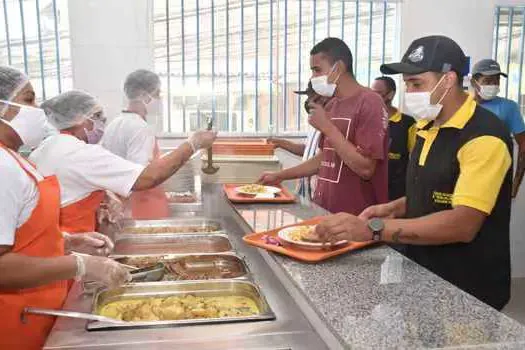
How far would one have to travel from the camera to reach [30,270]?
1207mm

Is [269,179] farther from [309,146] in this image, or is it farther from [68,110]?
[68,110]

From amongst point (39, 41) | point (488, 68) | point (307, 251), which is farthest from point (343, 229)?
point (39, 41)

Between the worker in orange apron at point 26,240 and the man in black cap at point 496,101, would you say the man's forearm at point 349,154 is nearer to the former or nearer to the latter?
the worker in orange apron at point 26,240

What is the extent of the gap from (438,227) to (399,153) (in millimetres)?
2284

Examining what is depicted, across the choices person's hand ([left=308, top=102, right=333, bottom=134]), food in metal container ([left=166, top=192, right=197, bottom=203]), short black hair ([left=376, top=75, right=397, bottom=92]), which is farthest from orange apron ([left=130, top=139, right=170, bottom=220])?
short black hair ([left=376, top=75, right=397, bottom=92])

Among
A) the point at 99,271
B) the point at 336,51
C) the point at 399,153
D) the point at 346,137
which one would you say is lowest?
the point at 399,153

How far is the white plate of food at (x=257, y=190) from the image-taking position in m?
2.31

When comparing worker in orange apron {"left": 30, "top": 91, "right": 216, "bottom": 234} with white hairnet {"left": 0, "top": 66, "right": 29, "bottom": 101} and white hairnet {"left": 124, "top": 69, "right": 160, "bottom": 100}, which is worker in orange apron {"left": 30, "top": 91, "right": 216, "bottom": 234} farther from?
white hairnet {"left": 124, "top": 69, "right": 160, "bottom": 100}

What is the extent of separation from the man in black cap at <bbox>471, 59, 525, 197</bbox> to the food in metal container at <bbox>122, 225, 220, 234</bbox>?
7.22 feet

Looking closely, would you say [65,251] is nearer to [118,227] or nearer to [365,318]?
[118,227]

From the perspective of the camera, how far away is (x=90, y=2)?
12.1 ft

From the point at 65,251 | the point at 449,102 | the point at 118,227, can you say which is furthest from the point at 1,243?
the point at 449,102

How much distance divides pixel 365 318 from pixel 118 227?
147 centimetres

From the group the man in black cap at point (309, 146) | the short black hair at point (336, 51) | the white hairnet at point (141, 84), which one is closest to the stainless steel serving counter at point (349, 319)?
the short black hair at point (336, 51)
